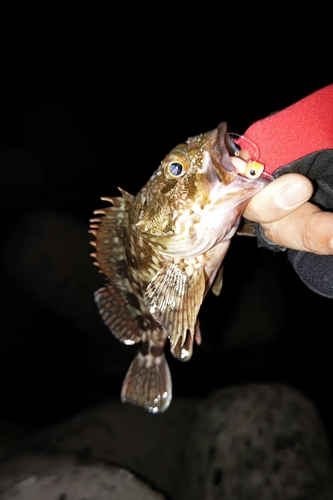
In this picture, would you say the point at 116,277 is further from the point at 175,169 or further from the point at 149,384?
the point at 175,169

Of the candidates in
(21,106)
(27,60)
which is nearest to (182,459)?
(21,106)

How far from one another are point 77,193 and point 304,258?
453cm

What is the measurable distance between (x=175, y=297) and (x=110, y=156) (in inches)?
174

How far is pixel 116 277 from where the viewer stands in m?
2.48

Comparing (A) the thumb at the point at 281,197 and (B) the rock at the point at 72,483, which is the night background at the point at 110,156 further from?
(A) the thumb at the point at 281,197

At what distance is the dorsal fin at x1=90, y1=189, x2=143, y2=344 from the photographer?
7.39ft

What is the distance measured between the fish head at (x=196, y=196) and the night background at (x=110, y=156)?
3.73 metres

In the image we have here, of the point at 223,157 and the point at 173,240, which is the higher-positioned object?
the point at 223,157

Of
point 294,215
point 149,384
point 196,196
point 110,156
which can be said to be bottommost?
point 149,384

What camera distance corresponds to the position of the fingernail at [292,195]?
1341 mm

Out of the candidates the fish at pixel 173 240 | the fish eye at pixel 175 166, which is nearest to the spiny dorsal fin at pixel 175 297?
the fish at pixel 173 240

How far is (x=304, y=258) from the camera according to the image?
5.41ft

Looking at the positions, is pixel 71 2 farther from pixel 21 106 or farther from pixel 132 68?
pixel 21 106

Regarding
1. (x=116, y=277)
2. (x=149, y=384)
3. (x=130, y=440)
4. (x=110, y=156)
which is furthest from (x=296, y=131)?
(x=110, y=156)
